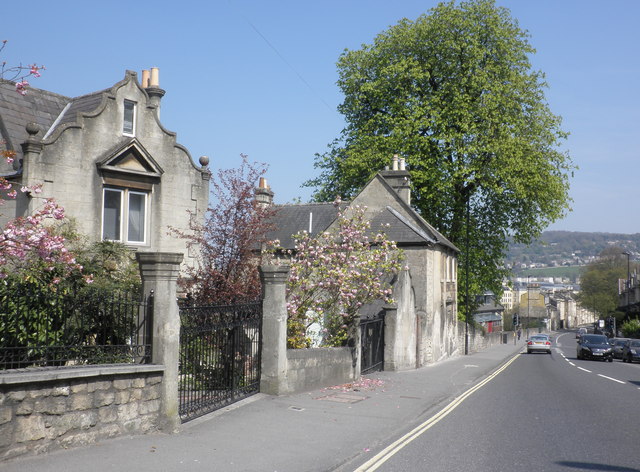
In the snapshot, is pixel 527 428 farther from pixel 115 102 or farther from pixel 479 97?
pixel 479 97

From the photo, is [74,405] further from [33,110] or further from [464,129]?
[464,129]

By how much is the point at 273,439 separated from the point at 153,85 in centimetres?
1400

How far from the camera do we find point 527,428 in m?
11.1

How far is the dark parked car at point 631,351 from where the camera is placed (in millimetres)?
37822

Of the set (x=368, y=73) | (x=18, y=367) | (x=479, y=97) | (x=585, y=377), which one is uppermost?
(x=368, y=73)

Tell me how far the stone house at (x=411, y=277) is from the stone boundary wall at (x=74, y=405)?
45.4 ft

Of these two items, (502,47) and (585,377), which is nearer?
(585,377)

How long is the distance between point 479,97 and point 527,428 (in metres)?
25.2

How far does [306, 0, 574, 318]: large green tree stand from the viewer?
1288 inches

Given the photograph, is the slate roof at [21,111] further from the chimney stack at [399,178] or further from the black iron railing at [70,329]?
the chimney stack at [399,178]

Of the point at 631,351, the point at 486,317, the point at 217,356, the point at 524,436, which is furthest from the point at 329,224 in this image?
the point at 486,317

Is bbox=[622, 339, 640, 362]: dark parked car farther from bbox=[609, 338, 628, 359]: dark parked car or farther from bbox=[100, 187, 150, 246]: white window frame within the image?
bbox=[100, 187, 150, 246]: white window frame

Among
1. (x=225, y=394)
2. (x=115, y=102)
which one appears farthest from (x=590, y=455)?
(x=115, y=102)

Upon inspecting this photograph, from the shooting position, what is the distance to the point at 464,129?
107 feet
